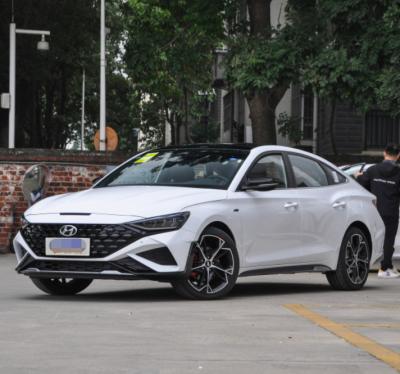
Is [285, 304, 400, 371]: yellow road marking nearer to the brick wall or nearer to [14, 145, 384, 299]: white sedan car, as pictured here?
[14, 145, 384, 299]: white sedan car

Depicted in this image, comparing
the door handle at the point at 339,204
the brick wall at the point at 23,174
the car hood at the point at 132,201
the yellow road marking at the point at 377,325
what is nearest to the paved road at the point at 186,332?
the yellow road marking at the point at 377,325

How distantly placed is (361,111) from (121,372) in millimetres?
21873

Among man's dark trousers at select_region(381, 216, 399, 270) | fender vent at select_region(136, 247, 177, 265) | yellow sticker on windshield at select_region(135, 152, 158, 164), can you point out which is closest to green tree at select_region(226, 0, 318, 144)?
man's dark trousers at select_region(381, 216, 399, 270)

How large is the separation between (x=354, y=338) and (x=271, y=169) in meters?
4.75

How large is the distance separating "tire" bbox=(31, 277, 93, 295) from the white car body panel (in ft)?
1.94

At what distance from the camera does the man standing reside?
18.2 meters

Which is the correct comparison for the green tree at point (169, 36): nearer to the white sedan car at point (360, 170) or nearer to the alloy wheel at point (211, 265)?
the white sedan car at point (360, 170)

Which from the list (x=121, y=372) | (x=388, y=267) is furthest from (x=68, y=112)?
(x=121, y=372)

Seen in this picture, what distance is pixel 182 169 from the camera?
13.8m

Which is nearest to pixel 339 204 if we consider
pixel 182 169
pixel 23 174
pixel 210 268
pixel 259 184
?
pixel 259 184

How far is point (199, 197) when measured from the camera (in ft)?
42.5

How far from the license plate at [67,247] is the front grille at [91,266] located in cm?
9

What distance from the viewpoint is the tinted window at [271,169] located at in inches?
553

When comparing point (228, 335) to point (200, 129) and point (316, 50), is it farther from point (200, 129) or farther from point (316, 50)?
point (200, 129)
